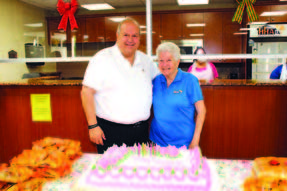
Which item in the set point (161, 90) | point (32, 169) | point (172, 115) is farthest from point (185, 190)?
point (161, 90)

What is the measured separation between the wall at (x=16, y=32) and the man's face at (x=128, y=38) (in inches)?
180

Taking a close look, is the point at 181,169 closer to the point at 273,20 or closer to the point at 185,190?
the point at 185,190

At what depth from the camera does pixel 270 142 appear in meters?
2.50

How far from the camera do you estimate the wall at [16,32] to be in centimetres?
552

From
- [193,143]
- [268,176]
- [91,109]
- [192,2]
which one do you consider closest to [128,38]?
[91,109]

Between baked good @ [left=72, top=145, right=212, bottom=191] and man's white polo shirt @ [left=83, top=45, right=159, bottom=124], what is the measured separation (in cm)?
62

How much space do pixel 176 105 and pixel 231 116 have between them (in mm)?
979

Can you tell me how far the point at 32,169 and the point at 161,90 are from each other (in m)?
1.00

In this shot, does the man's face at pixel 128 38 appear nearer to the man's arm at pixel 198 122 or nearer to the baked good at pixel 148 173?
the man's arm at pixel 198 122

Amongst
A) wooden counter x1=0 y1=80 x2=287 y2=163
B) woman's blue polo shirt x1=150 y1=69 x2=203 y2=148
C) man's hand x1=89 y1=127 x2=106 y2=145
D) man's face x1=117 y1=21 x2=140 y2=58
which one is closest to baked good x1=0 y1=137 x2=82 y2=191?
man's hand x1=89 y1=127 x2=106 y2=145

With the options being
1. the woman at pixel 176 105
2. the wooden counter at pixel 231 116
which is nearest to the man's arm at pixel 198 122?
the woman at pixel 176 105

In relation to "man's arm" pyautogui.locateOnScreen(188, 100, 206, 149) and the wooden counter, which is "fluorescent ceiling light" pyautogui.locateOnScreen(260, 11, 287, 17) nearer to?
the wooden counter

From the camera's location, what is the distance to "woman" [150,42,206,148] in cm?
178

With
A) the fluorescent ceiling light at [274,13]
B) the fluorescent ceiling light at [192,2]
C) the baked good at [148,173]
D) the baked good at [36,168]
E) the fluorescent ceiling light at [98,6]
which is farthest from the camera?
the fluorescent ceiling light at [98,6]
